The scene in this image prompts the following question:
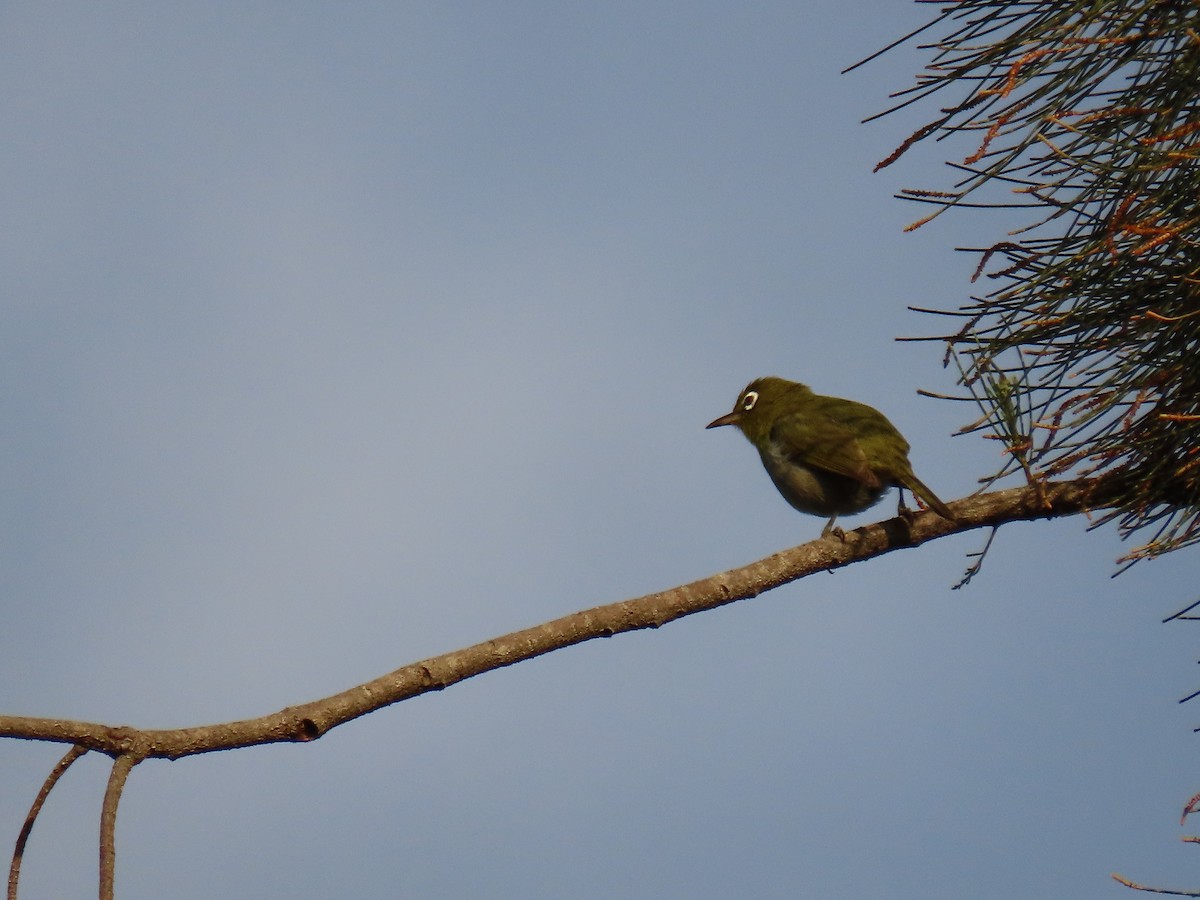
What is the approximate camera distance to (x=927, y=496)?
5.13 metres

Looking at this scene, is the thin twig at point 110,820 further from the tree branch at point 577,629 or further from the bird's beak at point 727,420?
the bird's beak at point 727,420

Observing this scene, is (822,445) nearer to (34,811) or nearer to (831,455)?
(831,455)

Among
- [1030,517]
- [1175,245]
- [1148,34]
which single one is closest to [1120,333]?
[1175,245]

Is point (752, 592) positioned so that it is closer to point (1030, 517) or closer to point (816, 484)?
point (1030, 517)

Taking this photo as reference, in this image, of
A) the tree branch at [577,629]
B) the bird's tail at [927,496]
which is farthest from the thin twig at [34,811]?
the bird's tail at [927,496]

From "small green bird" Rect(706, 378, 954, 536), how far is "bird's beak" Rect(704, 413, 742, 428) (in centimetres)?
46

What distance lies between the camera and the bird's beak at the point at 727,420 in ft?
26.8

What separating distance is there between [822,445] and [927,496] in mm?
1492

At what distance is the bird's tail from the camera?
469 centimetres

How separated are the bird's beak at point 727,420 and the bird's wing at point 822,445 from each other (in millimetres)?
827

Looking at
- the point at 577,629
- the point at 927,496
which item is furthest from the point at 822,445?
the point at 577,629

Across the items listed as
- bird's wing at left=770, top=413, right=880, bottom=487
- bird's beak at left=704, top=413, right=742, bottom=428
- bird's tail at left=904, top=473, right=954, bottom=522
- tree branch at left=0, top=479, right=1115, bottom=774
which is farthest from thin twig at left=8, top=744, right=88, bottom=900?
bird's beak at left=704, top=413, right=742, bottom=428

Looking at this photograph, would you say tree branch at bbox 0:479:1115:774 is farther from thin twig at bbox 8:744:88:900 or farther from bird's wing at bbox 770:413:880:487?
bird's wing at bbox 770:413:880:487

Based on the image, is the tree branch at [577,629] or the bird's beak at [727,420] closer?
the tree branch at [577,629]
